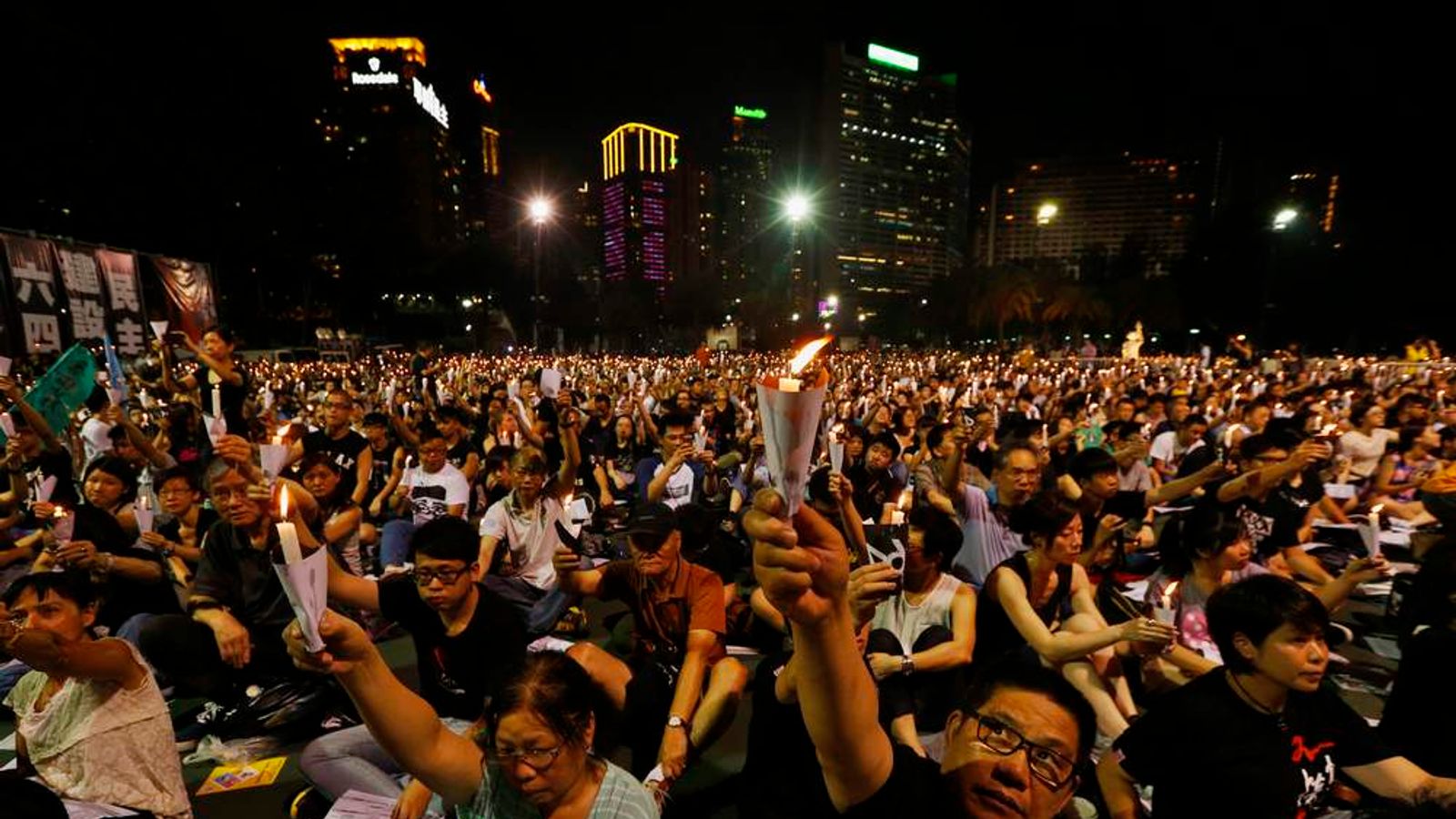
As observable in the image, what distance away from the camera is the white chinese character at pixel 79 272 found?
14242 millimetres

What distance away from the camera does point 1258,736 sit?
224cm

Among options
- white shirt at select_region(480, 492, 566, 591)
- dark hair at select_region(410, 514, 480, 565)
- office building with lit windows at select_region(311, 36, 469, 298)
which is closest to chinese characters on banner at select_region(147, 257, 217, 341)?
white shirt at select_region(480, 492, 566, 591)

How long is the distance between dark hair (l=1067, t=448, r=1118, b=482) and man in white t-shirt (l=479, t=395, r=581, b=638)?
12.3 feet

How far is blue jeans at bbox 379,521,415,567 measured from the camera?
626 cm

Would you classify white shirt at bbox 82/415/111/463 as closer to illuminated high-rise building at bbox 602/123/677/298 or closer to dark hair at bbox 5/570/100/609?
dark hair at bbox 5/570/100/609

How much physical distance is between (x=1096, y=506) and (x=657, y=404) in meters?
11.1

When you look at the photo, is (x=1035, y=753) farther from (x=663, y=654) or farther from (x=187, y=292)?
(x=187, y=292)

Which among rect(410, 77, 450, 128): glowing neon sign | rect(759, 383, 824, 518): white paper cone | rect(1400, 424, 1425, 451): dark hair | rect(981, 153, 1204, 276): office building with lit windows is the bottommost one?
rect(1400, 424, 1425, 451): dark hair

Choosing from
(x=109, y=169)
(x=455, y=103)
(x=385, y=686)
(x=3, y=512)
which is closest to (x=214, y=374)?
(x=3, y=512)

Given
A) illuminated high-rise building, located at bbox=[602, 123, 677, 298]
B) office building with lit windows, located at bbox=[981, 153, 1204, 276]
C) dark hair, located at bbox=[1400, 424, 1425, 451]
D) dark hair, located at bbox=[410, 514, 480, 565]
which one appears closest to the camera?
dark hair, located at bbox=[410, 514, 480, 565]

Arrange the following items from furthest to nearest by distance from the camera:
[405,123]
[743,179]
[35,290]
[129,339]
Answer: [743,179] → [405,123] → [129,339] → [35,290]

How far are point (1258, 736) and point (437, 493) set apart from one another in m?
6.15

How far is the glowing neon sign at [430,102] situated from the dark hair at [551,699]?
122m

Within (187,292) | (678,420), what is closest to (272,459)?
(678,420)
